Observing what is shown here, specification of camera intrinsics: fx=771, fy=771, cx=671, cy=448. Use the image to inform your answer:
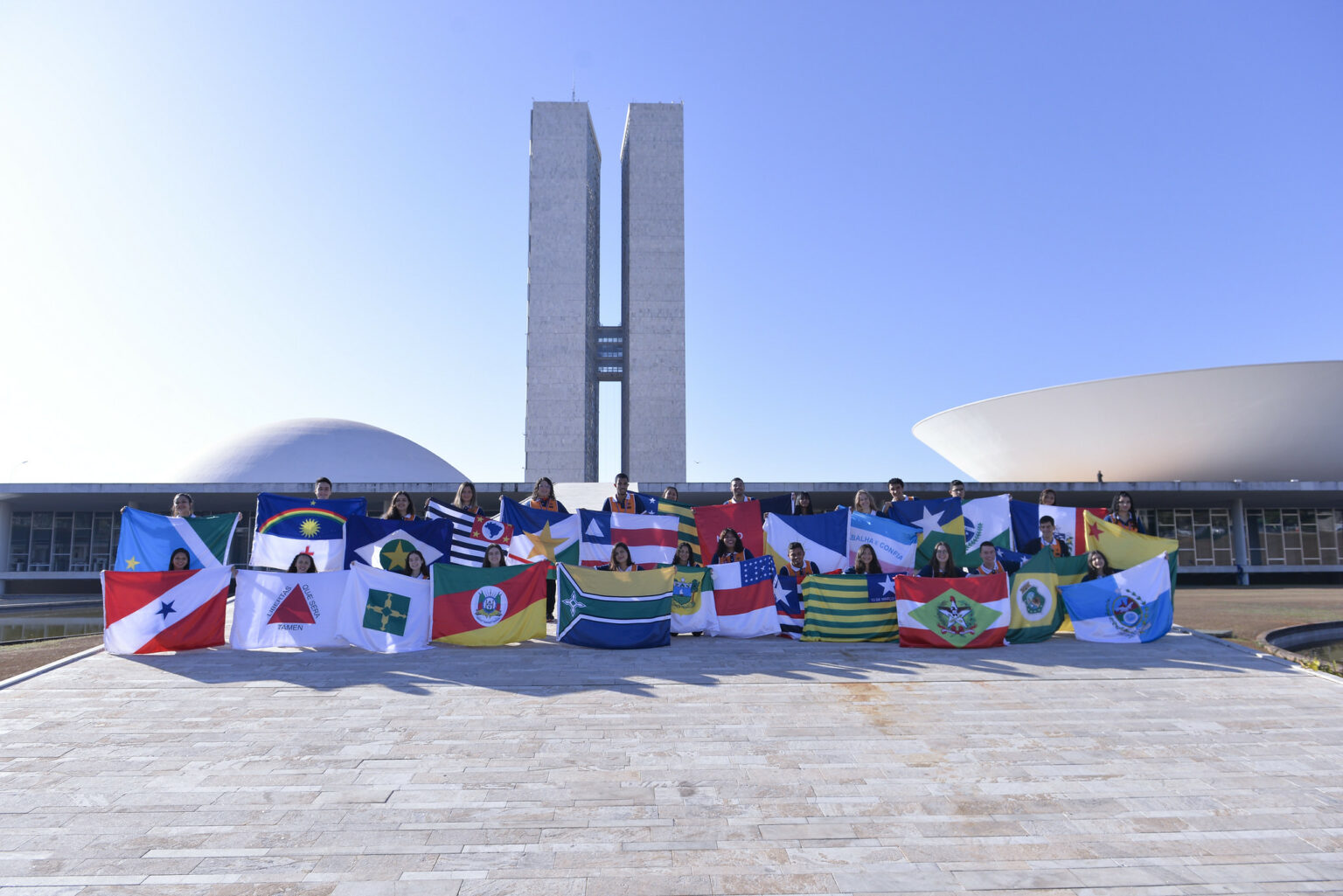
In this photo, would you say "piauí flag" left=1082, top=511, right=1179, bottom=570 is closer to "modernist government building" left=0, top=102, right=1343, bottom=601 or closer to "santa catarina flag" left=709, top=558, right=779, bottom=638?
"santa catarina flag" left=709, top=558, right=779, bottom=638

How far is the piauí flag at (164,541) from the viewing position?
1002cm

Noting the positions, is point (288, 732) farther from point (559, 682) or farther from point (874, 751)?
point (874, 751)

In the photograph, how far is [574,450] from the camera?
180 feet

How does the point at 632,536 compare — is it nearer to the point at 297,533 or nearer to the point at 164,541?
the point at 297,533

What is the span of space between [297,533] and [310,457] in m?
36.9

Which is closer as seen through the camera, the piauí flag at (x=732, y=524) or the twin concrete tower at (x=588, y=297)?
the piauí flag at (x=732, y=524)

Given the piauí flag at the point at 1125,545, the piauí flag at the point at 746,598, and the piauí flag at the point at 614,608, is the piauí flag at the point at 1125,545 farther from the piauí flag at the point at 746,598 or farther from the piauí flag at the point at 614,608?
the piauí flag at the point at 614,608

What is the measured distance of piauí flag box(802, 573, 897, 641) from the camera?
10.1 m

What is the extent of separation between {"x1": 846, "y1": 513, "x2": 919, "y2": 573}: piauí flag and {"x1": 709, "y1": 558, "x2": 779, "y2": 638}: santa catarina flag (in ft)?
5.28

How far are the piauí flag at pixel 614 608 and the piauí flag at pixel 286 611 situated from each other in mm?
2822

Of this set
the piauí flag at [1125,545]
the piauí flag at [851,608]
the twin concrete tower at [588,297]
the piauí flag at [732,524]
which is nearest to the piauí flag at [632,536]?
the piauí flag at [732,524]

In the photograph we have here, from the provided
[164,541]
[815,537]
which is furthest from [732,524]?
[164,541]

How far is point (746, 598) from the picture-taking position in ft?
34.3

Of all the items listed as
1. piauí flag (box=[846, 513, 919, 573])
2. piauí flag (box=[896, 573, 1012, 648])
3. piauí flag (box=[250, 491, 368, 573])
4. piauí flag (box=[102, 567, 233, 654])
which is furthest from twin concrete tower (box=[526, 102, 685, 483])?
piauí flag (box=[896, 573, 1012, 648])
